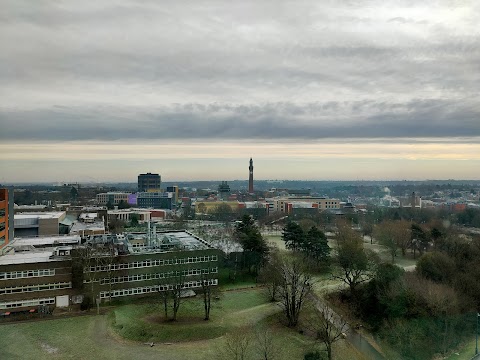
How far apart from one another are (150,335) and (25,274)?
4159 mm

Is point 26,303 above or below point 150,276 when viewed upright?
below

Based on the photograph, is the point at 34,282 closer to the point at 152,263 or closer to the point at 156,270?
the point at 152,263

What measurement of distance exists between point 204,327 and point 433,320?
5295mm


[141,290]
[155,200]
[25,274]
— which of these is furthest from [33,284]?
[155,200]

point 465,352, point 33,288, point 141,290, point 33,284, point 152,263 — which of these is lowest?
point 465,352

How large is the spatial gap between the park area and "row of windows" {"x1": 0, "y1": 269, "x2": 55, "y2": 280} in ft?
4.85

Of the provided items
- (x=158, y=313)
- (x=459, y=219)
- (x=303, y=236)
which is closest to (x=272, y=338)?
(x=158, y=313)

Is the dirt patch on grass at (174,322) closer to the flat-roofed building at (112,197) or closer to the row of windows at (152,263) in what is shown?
the row of windows at (152,263)

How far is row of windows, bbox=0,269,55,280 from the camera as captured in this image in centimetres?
1002

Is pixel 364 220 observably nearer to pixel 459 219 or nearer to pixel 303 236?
pixel 459 219

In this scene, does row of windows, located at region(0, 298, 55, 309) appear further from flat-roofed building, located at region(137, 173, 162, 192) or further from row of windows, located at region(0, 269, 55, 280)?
flat-roofed building, located at region(137, 173, 162, 192)

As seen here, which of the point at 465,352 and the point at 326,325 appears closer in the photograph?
the point at 465,352

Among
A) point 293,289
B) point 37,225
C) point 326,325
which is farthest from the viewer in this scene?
point 37,225

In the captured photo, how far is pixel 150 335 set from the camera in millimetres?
8547
